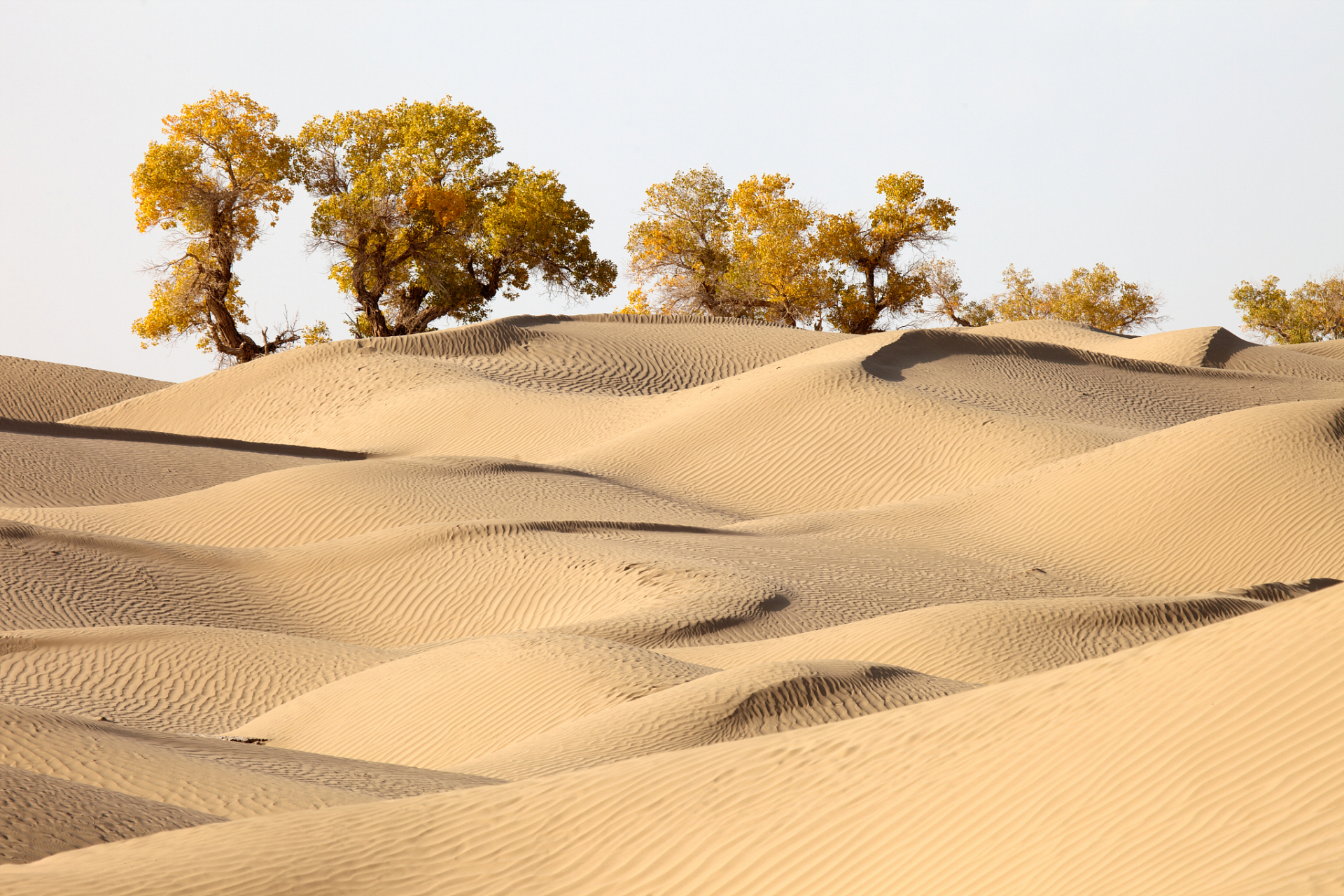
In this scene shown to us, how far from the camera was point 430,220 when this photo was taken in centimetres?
3609

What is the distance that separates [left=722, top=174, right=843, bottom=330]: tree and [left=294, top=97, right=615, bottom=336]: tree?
4.57 meters

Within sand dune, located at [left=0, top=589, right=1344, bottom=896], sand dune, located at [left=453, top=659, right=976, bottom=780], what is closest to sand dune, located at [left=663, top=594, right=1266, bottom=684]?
sand dune, located at [left=453, top=659, right=976, bottom=780]

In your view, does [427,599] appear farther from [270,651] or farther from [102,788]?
[102,788]

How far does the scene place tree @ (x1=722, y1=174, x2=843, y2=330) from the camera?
38.9 metres

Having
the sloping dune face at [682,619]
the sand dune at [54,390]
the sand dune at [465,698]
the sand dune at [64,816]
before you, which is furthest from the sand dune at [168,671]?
the sand dune at [54,390]

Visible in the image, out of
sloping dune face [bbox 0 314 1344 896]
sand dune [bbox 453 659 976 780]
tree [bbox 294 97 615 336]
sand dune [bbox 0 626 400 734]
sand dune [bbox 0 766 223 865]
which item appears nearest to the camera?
sloping dune face [bbox 0 314 1344 896]

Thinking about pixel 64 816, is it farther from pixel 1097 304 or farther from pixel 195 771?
pixel 1097 304

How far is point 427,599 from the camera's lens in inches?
513

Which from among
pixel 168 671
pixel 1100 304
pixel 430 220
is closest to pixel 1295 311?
pixel 1100 304

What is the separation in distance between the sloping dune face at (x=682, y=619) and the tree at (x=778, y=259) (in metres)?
8.96

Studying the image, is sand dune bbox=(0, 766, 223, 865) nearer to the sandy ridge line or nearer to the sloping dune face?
the sloping dune face

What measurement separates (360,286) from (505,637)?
27.3 metres

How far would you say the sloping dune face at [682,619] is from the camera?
4.17 m

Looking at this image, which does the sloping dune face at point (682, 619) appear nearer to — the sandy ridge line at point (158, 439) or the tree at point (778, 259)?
the sandy ridge line at point (158, 439)
